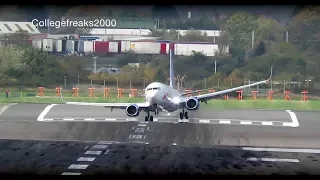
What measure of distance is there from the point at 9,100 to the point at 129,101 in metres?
2.34

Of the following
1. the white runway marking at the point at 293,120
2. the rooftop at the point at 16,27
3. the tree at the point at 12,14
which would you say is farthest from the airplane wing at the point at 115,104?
the white runway marking at the point at 293,120

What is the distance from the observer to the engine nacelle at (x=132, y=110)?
414 inches

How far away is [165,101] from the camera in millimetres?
10594

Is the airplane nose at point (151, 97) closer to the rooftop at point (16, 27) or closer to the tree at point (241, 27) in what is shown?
the tree at point (241, 27)

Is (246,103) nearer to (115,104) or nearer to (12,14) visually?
(115,104)

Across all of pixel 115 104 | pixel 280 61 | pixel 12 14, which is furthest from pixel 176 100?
pixel 12 14

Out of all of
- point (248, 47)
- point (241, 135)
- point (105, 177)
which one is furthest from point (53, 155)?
point (248, 47)

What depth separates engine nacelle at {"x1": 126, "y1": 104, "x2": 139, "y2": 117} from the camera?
34.5 ft

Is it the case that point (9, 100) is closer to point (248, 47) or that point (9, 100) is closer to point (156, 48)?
point (156, 48)

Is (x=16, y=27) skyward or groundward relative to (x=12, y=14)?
groundward

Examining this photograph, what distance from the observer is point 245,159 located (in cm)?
838

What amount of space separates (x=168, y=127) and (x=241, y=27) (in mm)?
2333

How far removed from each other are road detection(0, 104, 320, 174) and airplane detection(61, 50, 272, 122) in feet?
0.51

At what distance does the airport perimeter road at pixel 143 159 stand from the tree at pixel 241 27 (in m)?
2.09
